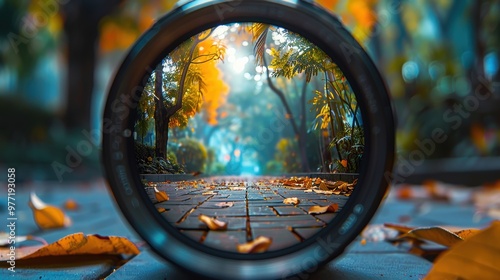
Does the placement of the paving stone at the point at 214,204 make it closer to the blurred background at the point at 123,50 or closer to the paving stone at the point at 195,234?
the paving stone at the point at 195,234

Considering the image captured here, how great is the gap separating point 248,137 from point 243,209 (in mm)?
67

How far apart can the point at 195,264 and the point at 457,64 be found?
2433 mm

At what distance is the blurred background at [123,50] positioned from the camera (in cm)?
218

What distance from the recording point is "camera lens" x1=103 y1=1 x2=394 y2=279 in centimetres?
37

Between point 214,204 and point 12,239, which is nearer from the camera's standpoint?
point 214,204

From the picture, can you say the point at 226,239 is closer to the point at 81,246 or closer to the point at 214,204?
the point at 214,204

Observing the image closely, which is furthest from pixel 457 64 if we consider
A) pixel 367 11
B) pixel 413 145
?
pixel 367 11

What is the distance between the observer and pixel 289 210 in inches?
15.6

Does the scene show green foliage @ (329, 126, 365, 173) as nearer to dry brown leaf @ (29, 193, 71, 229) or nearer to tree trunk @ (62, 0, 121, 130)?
dry brown leaf @ (29, 193, 71, 229)

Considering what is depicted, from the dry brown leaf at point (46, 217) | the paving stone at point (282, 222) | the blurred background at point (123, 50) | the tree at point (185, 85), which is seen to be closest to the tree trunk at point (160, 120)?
the tree at point (185, 85)

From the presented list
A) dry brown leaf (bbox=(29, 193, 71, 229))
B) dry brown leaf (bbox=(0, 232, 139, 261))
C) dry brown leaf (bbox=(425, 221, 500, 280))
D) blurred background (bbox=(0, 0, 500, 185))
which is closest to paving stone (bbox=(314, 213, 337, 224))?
dry brown leaf (bbox=(425, 221, 500, 280))

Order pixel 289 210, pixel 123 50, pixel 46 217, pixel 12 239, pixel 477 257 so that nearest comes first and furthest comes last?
pixel 477 257, pixel 289 210, pixel 12 239, pixel 46 217, pixel 123 50

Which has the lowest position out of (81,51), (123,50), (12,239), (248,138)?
(12,239)

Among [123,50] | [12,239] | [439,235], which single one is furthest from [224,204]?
[123,50]
